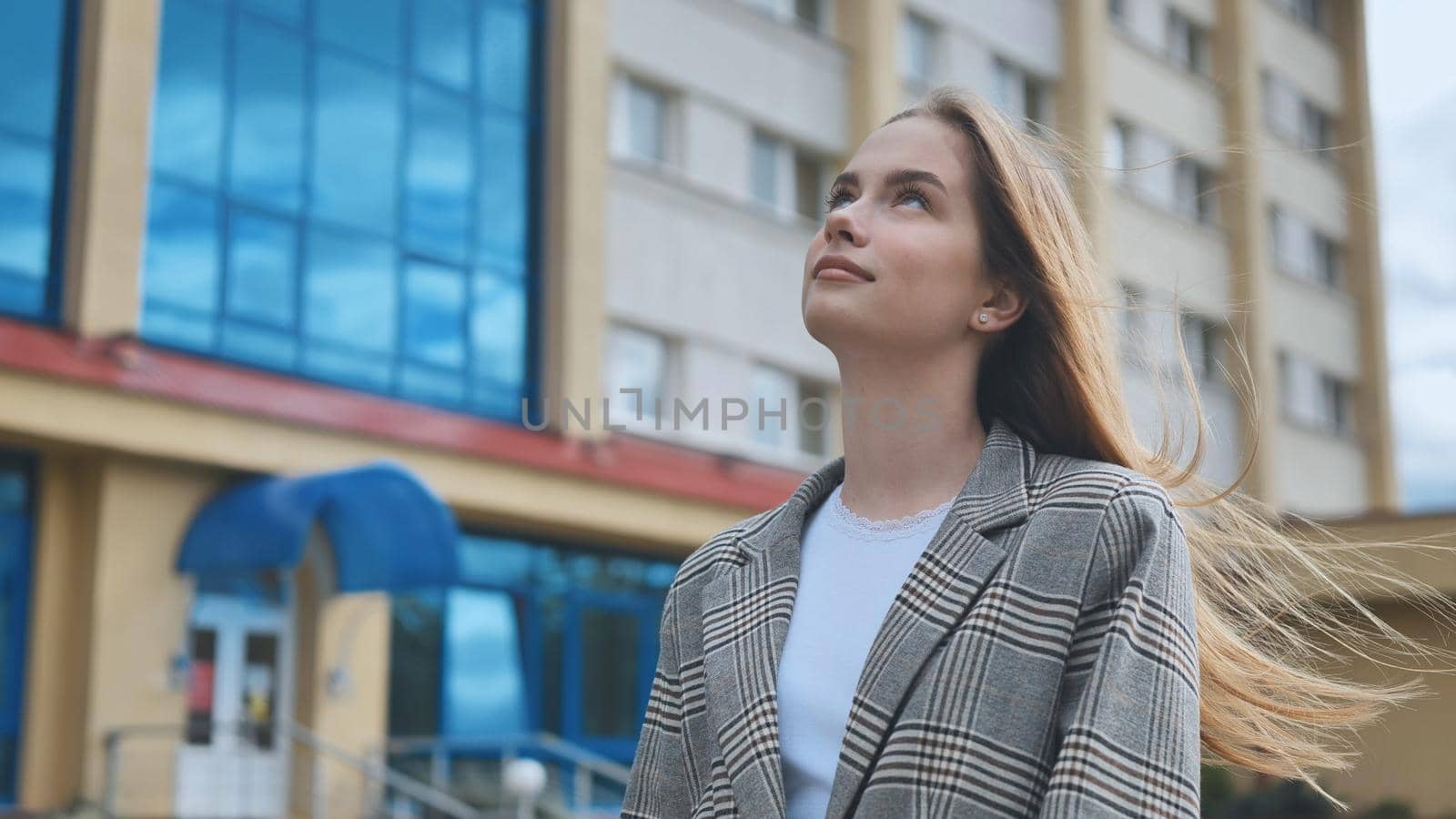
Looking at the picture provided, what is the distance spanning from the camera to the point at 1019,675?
2.00 meters

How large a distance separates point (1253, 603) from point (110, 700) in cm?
1349

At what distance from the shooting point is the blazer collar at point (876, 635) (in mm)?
2051

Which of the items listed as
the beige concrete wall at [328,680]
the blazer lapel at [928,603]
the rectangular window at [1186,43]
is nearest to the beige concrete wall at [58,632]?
the beige concrete wall at [328,680]

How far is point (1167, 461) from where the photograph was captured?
7.92 ft

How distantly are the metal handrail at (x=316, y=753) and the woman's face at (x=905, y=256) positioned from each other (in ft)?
42.7

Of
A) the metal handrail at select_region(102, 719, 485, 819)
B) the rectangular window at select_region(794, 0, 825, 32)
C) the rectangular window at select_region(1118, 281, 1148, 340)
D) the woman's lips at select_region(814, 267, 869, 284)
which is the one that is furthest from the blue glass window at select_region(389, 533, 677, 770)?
the woman's lips at select_region(814, 267, 869, 284)

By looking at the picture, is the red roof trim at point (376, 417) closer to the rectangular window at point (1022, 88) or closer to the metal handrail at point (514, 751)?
the metal handrail at point (514, 751)

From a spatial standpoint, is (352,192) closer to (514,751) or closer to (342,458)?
(342,458)

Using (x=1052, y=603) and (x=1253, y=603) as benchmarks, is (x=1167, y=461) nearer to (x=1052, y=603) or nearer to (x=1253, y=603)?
(x=1253, y=603)

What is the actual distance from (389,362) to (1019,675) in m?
15.6

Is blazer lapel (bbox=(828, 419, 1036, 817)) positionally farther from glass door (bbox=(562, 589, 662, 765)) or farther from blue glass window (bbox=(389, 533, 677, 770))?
glass door (bbox=(562, 589, 662, 765))

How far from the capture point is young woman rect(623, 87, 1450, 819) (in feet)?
6.48

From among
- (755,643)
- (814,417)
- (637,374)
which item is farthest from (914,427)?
(814,417)

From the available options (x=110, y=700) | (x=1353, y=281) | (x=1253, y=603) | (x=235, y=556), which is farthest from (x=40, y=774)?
(x=1353, y=281)
